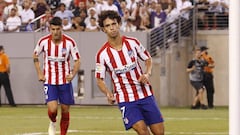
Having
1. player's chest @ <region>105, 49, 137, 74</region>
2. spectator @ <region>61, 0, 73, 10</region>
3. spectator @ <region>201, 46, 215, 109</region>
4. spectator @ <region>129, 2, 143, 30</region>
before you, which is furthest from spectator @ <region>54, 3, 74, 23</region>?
player's chest @ <region>105, 49, 137, 74</region>

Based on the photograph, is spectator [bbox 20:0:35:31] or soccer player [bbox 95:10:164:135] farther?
spectator [bbox 20:0:35:31]

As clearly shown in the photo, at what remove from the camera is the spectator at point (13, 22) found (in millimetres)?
31359

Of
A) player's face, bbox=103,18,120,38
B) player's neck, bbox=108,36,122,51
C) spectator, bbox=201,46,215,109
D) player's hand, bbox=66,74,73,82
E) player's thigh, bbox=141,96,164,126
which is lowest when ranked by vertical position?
spectator, bbox=201,46,215,109

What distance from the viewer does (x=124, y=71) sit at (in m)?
11.8

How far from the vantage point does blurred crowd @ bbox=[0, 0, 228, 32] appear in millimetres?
30781

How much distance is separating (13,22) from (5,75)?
2.13m

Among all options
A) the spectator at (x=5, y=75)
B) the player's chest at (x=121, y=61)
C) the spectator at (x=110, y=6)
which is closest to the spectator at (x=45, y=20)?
the spectator at (x=5, y=75)

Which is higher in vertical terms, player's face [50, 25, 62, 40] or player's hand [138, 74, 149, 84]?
player's face [50, 25, 62, 40]

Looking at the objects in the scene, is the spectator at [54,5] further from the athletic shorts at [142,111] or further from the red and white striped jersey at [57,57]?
the athletic shorts at [142,111]

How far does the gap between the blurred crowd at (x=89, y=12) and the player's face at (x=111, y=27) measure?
61.5 ft

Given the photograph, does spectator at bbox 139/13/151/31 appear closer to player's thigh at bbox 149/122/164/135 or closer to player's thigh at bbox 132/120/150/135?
player's thigh at bbox 149/122/164/135

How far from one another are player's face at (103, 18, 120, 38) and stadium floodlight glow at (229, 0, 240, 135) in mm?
3562

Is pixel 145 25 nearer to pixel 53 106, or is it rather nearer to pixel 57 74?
pixel 57 74

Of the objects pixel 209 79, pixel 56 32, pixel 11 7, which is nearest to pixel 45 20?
pixel 11 7
